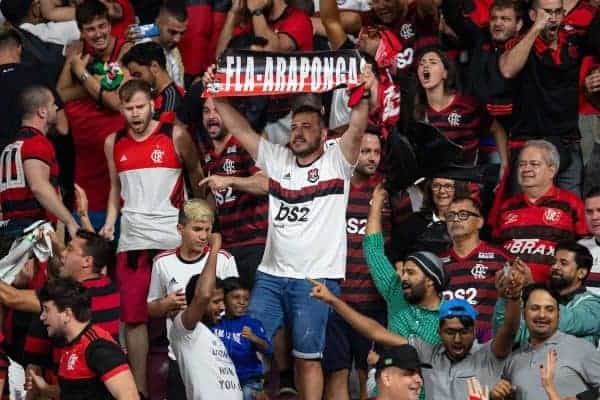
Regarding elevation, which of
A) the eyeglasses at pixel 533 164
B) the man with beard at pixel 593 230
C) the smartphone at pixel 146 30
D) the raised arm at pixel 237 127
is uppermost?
the smartphone at pixel 146 30

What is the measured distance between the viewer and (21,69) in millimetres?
14469

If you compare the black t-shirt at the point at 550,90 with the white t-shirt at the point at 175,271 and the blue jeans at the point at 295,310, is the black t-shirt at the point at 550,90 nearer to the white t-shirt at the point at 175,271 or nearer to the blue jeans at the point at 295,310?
the blue jeans at the point at 295,310

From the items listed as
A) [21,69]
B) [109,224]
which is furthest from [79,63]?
[109,224]

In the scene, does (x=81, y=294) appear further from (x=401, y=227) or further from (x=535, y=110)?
(x=535, y=110)

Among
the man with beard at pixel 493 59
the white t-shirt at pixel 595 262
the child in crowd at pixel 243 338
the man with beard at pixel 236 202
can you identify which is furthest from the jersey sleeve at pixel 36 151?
the white t-shirt at pixel 595 262

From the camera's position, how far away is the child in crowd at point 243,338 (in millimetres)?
11844

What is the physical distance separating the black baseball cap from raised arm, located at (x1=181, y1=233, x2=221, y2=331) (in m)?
1.55

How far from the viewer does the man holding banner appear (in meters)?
12.1

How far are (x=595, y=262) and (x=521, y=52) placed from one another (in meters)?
2.24

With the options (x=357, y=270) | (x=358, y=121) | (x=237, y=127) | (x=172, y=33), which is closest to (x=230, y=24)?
(x=172, y=33)

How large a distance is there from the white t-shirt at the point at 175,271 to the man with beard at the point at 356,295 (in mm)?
901

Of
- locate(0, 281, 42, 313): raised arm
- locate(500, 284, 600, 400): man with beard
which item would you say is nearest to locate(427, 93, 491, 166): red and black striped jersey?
locate(500, 284, 600, 400): man with beard

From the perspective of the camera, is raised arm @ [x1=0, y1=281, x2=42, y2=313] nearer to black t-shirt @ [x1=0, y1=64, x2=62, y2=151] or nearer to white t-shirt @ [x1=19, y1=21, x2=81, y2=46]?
black t-shirt @ [x1=0, y1=64, x2=62, y2=151]

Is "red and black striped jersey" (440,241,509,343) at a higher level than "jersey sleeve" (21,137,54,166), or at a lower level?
lower
